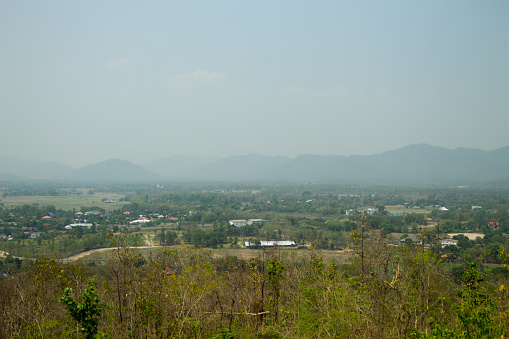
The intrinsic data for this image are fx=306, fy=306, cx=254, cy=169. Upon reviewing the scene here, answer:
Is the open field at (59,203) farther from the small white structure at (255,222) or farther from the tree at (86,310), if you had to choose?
the tree at (86,310)

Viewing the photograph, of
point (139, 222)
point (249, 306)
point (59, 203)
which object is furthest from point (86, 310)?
point (59, 203)

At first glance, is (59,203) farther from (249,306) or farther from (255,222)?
(249,306)

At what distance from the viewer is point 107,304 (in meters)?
7.46

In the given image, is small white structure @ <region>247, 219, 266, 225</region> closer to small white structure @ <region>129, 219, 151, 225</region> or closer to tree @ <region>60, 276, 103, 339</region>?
small white structure @ <region>129, 219, 151, 225</region>

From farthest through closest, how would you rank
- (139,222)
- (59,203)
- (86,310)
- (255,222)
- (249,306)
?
1. (59,203)
2. (139,222)
3. (255,222)
4. (249,306)
5. (86,310)

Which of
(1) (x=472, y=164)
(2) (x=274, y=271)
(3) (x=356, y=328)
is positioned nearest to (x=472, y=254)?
(2) (x=274, y=271)

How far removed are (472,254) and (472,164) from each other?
20053 centimetres

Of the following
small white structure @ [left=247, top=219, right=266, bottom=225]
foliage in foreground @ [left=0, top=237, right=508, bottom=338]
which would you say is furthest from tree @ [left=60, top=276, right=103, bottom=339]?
small white structure @ [left=247, top=219, right=266, bottom=225]

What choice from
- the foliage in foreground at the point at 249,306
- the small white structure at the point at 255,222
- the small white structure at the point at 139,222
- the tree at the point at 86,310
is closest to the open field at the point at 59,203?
the small white structure at the point at 139,222

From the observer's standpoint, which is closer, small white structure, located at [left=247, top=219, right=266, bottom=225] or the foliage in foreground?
the foliage in foreground

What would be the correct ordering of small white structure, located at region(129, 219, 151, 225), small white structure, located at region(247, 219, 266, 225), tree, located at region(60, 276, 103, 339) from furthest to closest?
small white structure, located at region(129, 219, 151, 225) → small white structure, located at region(247, 219, 266, 225) → tree, located at region(60, 276, 103, 339)

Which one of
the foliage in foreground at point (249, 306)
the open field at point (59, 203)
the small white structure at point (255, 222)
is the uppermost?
the foliage in foreground at point (249, 306)

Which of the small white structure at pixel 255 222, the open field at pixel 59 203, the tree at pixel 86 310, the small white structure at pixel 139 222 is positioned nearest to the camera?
the tree at pixel 86 310

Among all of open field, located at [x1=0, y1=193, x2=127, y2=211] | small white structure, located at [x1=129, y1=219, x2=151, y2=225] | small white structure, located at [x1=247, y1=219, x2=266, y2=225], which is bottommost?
small white structure, located at [x1=247, y1=219, x2=266, y2=225]
